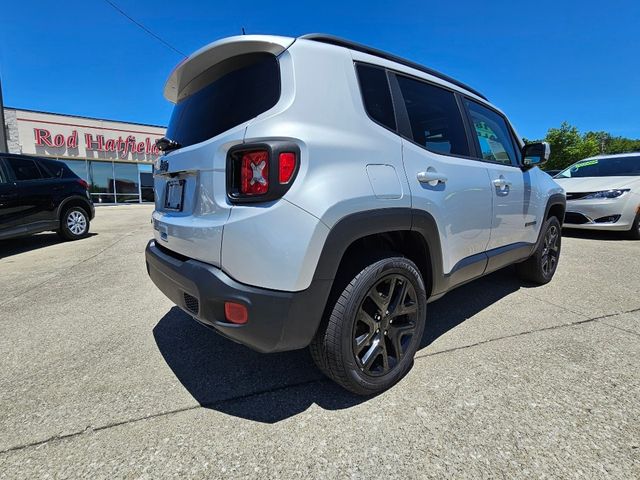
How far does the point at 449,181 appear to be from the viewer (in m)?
2.32

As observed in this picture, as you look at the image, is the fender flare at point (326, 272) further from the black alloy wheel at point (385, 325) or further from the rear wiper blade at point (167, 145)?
the rear wiper blade at point (167, 145)

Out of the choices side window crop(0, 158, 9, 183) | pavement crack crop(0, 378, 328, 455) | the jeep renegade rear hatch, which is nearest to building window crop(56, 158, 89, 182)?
side window crop(0, 158, 9, 183)

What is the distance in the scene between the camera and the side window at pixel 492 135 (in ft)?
9.81

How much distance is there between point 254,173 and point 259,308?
623 millimetres

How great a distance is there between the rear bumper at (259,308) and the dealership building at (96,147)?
1778cm

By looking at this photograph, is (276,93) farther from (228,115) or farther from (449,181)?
(449,181)

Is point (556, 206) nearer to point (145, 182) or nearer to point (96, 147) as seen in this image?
point (96, 147)

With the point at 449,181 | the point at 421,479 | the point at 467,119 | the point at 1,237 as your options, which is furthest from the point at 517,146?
the point at 1,237

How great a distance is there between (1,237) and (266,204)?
20.9 feet

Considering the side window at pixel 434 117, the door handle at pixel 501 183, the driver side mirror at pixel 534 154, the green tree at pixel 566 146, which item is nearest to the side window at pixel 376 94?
the side window at pixel 434 117

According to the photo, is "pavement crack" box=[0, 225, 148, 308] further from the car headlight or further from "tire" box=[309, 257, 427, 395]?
the car headlight

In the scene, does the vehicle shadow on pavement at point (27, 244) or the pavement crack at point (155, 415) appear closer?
the pavement crack at point (155, 415)

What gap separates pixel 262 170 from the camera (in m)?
1.59

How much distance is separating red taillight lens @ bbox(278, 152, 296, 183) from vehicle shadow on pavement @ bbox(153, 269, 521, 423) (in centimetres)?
127
